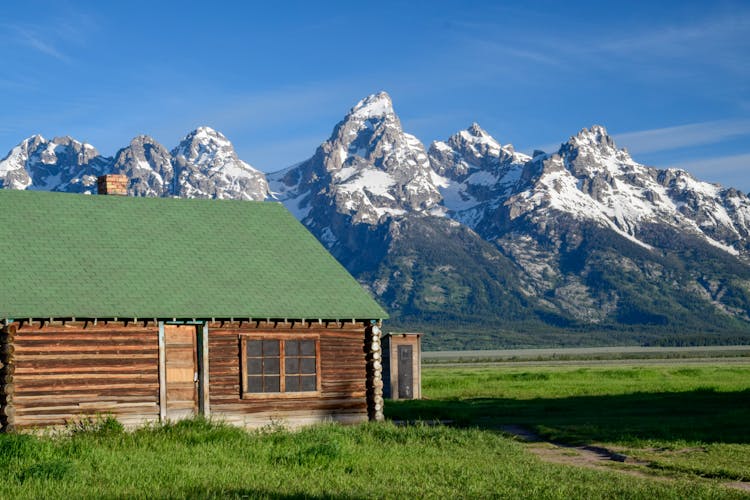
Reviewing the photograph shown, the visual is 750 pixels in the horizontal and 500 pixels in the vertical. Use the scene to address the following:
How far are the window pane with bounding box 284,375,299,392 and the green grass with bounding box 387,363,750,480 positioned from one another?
4571mm

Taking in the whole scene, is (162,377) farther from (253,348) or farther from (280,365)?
(280,365)

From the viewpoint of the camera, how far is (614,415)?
38.9 m

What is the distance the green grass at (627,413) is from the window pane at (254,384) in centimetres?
573

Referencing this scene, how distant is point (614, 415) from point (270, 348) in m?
12.8

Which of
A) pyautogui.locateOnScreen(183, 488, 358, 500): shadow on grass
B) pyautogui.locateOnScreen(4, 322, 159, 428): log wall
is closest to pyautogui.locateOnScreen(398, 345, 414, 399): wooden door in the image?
pyautogui.locateOnScreen(4, 322, 159, 428): log wall

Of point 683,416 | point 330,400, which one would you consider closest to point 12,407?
point 330,400

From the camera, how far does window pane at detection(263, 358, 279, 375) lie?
33938mm

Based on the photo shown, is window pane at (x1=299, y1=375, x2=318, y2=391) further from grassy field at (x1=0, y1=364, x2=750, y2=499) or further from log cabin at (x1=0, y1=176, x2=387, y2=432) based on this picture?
grassy field at (x1=0, y1=364, x2=750, y2=499)

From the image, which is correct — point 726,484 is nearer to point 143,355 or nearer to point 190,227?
point 143,355

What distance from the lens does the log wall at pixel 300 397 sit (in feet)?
109

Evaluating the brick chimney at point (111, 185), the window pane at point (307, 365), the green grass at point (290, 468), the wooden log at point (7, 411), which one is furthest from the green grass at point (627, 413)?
the wooden log at point (7, 411)

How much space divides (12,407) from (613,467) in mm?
16039

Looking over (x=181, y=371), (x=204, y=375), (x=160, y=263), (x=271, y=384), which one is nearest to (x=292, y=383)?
(x=271, y=384)

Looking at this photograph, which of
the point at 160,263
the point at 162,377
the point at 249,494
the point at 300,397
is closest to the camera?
the point at 249,494
